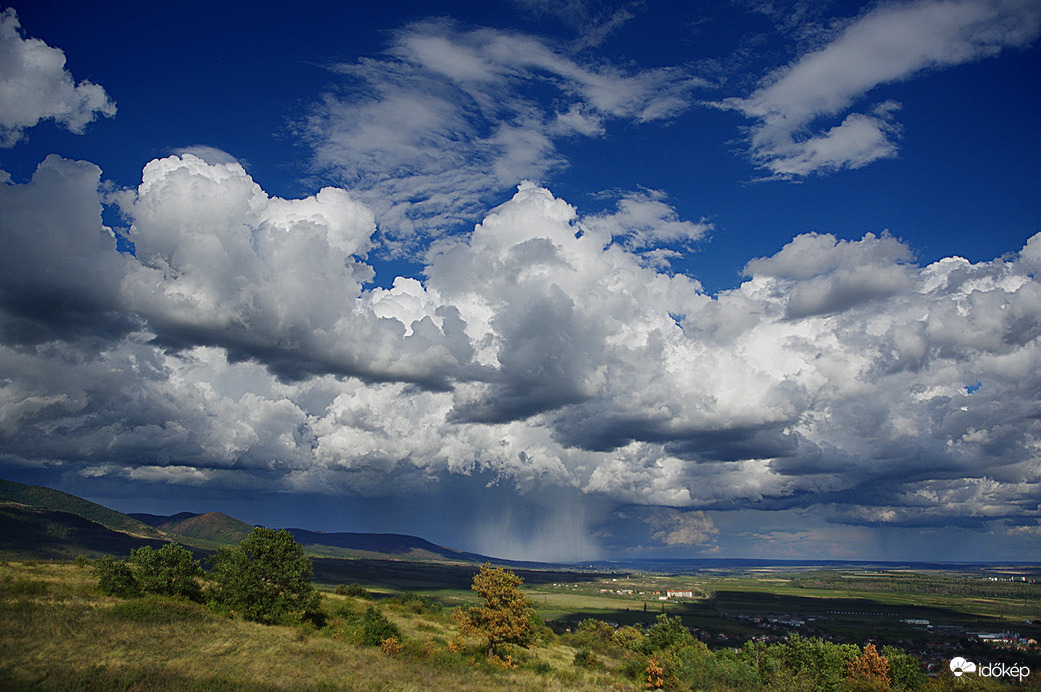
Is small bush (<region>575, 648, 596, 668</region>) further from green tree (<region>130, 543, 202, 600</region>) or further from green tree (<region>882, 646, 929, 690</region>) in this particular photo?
green tree (<region>130, 543, 202, 600</region>)

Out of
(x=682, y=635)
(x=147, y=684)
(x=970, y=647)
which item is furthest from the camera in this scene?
(x=970, y=647)

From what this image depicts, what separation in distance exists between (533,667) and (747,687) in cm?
2781

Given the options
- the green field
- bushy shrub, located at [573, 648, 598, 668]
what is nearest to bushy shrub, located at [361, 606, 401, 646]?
the green field

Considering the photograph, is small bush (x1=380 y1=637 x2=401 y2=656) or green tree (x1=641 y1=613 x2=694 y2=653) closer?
small bush (x1=380 y1=637 x2=401 y2=656)

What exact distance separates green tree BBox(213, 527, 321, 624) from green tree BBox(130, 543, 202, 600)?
3000 mm

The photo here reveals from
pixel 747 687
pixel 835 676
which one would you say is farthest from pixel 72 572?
pixel 835 676

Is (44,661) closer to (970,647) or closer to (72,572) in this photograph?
(72,572)

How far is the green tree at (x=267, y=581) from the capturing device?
2571 inches

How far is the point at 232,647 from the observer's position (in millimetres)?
49812

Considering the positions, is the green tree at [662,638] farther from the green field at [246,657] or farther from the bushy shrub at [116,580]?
the bushy shrub at [116,580]

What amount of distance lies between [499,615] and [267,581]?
2902 centimetres

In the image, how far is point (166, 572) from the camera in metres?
66.1

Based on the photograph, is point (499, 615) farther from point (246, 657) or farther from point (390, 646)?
point (246, 657)

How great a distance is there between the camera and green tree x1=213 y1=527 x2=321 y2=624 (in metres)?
65.3
